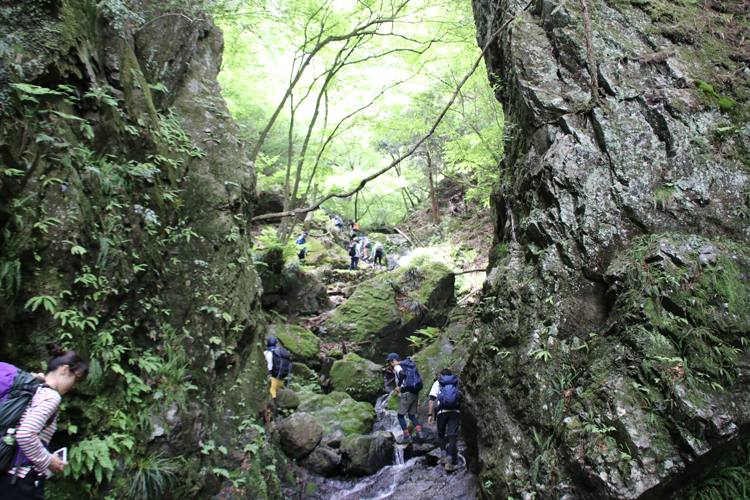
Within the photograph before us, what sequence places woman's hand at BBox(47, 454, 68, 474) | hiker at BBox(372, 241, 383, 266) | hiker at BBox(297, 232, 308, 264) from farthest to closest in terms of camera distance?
hiker at BBox(372, 241, 383, 266)
hiker at BBox(297, 232, 308, 264)
woman's hand at BBox(47, 454, 68, 474)

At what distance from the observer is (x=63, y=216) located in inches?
137

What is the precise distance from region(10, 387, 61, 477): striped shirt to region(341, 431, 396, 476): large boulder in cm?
512

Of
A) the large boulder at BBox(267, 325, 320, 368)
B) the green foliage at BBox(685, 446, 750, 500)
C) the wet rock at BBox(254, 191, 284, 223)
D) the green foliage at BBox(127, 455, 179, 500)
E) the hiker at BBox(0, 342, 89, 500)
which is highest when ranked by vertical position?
the hiker at BBox(0, 342, 89, 500)

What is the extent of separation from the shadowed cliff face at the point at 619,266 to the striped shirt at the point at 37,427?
496 cm

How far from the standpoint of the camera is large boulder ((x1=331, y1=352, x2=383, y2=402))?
903cm

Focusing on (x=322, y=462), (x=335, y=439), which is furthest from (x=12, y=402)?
(x=335, y=439)

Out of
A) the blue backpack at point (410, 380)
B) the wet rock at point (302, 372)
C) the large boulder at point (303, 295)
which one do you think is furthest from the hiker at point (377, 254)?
the blue backpack at point (410, 380)

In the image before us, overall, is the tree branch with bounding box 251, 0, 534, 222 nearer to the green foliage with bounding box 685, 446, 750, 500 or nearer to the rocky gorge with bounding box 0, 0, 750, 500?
the rocky gorge with bounding box 0, 0, 750, 500

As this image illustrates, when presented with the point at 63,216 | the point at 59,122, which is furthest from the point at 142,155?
the point at 63,216

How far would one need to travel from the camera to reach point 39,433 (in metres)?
2.57

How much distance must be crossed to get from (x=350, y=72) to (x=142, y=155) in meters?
8.71

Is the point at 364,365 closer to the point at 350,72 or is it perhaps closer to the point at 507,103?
the point at 507,103

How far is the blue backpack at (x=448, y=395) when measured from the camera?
21.7ft

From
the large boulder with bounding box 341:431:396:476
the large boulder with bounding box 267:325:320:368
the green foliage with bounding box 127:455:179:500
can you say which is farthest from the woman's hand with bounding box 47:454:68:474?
the large boulder with bounding box 267:325:320:368
